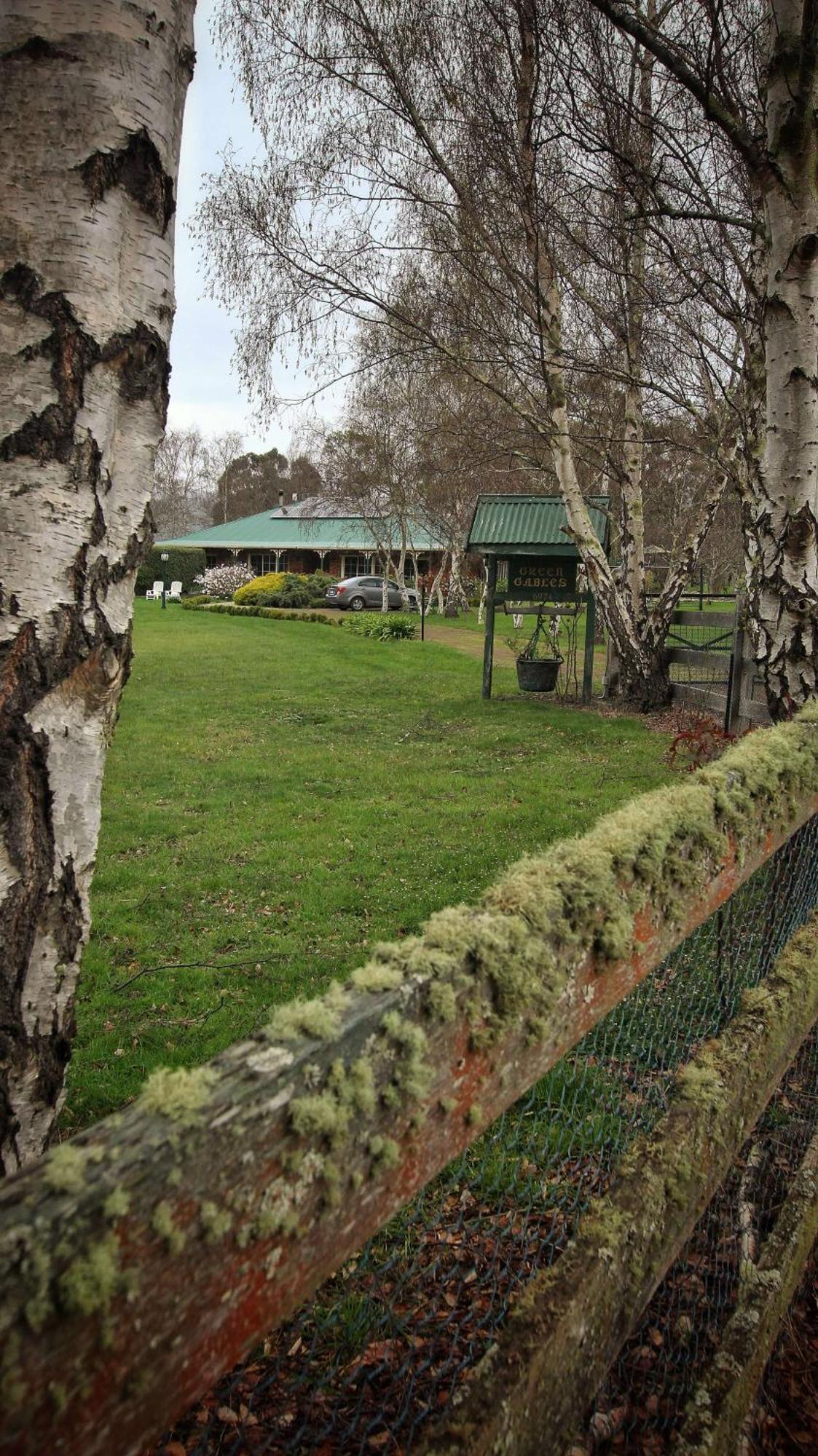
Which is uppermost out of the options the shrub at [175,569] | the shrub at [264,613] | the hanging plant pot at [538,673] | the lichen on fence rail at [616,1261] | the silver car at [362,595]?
the shrub at [175,569]

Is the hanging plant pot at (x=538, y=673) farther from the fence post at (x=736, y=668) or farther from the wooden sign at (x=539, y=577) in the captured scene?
the fence post at (x=736, y=668)

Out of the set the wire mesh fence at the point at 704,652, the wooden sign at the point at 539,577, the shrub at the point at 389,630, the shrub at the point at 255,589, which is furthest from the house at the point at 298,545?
the wire mesh fence at the point at 704,652

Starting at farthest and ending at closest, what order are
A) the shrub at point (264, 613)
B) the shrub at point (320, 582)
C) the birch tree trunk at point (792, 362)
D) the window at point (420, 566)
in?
the window at point (420, 566) < the shrub at point (320, 582) < the shrub at point (264, 613) < the birch tree trunk at point (792, 362)

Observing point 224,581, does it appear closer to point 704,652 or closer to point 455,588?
point 455,588

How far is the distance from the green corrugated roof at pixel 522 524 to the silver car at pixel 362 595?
22135mm

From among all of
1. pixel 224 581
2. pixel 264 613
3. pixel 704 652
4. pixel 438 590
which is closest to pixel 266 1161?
pixel 704 652

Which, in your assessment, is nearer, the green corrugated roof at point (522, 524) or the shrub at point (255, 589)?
the green corrugated roof at point (522, 524)

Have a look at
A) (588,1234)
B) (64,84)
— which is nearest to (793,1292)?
(588,1234)

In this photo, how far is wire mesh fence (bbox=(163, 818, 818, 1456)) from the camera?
179 cm

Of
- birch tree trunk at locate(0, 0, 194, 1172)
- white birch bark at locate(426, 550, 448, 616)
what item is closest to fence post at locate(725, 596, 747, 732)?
birch tree trunk at locate(0, 0, 194, 1172)

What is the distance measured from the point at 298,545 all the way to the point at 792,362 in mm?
44298

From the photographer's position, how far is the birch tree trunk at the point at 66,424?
1668 millimetres

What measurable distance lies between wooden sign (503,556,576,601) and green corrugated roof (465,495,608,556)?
342mm

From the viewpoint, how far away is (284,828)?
692 cm
